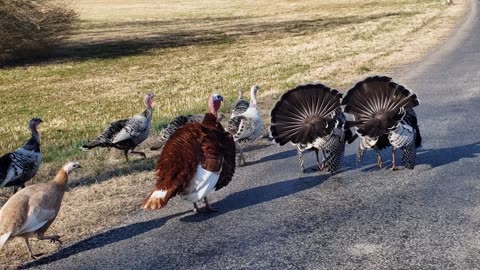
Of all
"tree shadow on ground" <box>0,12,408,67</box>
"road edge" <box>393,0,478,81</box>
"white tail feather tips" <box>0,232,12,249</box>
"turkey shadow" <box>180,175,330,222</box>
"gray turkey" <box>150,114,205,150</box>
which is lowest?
"tree shadow on ground" <box>0,12,408,67</box>

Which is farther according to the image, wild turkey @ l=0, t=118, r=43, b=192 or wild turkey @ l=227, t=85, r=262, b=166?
wild turkey @ l=227, t=85, r=262, b=166

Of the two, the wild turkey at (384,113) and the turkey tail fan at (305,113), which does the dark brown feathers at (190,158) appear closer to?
the turkey tail fan at (305,113)

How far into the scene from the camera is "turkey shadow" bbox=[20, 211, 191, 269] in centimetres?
623

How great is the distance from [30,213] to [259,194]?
2.83m

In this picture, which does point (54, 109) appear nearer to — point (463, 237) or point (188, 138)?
point (188, 138)

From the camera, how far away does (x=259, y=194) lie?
798 centimetres

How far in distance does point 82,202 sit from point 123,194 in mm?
496

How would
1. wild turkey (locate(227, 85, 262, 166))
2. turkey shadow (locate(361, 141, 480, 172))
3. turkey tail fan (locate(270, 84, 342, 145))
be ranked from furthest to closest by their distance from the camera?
wild turkey (locate(227, 85, 262, 166)) → turkey shadow (locate(361, 141, 480, 172)) → turkey tail fan (locate(270, 84, 342, 145))

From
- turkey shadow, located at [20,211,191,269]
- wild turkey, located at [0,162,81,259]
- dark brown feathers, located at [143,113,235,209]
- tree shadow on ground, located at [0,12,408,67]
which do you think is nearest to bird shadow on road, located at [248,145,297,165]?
dark brown feathers, located at [143,113,235,209]

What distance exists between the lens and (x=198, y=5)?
234ft

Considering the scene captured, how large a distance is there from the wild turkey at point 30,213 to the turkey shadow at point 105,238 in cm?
14

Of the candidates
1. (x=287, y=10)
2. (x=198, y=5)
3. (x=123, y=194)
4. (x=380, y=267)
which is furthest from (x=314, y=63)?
(x=198, y=5)

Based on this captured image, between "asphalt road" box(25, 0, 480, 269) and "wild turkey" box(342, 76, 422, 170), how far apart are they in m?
0.44

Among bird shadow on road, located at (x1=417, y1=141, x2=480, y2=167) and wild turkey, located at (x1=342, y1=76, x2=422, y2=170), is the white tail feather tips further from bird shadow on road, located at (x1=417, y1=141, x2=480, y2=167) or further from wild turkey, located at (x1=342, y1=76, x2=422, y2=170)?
bird shadow on road, located at (x1=417, y1=141, x2=480, y2=167)
